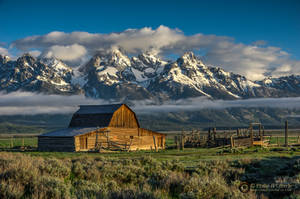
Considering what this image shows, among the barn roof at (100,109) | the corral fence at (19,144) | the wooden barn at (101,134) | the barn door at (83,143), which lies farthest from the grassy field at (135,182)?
the corral fence at (19,144)

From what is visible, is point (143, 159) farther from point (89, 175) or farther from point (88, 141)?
point (88, 141)

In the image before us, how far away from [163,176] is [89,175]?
A: 13.6 ft

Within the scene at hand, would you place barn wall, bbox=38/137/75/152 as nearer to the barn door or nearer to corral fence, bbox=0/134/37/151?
the barn door

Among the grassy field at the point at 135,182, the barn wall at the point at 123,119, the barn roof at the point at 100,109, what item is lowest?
the grassy field at the point at 135,182

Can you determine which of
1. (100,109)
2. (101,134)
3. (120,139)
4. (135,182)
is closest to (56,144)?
(101,134)

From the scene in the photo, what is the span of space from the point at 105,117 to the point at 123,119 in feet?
11.2

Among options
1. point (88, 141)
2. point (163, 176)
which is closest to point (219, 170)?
point (163, 176)

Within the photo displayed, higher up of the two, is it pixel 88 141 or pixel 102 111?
pixel 102 111

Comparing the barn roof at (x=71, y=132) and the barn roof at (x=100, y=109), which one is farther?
the barn roof at (x=100, y=109)

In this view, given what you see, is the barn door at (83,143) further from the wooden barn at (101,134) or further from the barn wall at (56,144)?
the barn wall at (56,144)

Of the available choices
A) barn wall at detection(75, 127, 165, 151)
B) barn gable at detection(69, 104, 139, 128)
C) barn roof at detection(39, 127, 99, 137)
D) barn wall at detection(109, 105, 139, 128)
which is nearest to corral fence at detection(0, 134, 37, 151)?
barn roof at detection(39, 127, 99, 137)

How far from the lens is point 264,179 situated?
19094 mm

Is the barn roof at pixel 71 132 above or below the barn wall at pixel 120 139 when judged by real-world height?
above

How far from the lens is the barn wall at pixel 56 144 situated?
5153 centimetres
